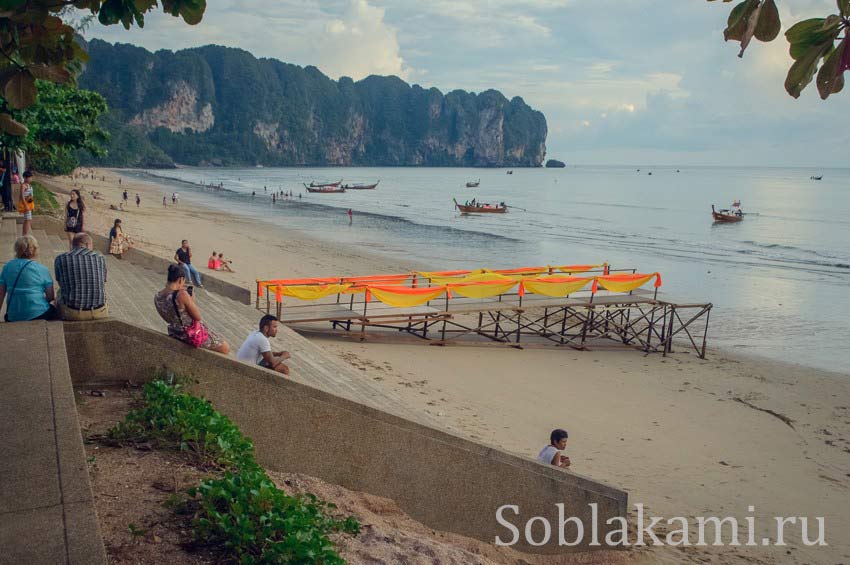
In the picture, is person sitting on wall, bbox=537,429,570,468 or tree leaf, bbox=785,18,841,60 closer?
tree leaf, bbox=785,18,841,60

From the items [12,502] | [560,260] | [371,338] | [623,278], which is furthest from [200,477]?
[560,260]

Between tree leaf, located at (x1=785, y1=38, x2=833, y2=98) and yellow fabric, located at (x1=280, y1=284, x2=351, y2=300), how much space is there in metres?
14.3

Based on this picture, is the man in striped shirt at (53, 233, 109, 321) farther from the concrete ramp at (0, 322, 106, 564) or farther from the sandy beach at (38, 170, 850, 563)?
the sandy beach at (38, 170, 850, 563)

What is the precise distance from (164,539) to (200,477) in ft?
2.80

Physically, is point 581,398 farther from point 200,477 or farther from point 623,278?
point 200,477

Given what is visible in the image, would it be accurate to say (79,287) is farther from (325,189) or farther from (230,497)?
(325,189)

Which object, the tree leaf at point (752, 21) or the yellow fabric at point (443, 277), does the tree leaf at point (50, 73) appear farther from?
the yellow fabric at point (443, 277)

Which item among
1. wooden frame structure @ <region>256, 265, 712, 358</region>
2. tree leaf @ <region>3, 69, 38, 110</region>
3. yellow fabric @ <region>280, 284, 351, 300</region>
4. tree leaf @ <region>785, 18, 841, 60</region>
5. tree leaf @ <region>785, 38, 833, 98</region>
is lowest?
wooden frame structure @ <region>256, 265, 712, 358</region>

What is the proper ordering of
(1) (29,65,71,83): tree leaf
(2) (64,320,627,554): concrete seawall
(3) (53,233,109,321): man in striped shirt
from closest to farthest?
(1) (29,65,71,83): tree leaf, (2) (64,320,627,554): concrete seawall, (3) (53,233,109,321): man in striped shirt

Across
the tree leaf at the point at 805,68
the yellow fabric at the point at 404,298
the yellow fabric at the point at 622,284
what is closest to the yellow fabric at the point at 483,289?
the yellow fabric at the point at 404,298

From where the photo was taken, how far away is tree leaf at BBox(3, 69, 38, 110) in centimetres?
305

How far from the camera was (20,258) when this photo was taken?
264 inches

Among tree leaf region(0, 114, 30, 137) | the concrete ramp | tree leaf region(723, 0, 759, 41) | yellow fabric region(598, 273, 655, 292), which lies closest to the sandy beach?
yellow fabric region(598, 273, 655, 292)

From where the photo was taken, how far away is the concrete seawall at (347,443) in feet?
20.5
